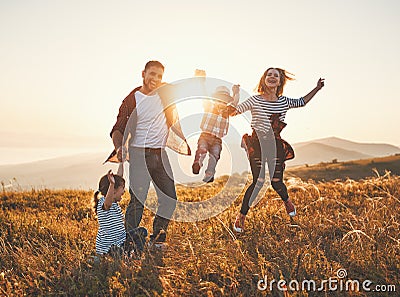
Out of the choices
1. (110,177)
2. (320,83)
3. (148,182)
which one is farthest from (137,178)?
(320,83)

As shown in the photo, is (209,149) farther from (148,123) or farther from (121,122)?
(121,122)

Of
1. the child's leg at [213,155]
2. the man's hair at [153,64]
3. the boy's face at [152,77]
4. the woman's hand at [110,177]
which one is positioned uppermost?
the man's hair at [153,64]

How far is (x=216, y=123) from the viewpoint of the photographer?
26.4 ft

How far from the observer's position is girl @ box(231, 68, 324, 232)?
7312mm

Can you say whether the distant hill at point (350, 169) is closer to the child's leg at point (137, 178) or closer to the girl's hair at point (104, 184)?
the child's leg at point (137, 178)

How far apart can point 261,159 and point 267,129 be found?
534 millimetres

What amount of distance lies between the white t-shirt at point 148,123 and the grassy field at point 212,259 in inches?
63.9

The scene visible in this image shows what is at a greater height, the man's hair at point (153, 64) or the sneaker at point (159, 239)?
the man's hair at point (153, 64)

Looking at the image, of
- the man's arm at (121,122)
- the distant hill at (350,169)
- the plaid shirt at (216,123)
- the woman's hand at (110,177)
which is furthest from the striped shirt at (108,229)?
the distant hill at (350,169)

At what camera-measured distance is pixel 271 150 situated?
7359mm

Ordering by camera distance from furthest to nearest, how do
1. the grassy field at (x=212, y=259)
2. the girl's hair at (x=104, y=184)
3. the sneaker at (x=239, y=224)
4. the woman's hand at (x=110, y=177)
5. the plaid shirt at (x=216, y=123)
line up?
the plaid shirt at (x=216, y=123), the sneaker at (x=239, y=224), the girl's hair at (x=104, y=184), the woman's hand at (x=110, y=177), the grassy field at (x=212, y=259)

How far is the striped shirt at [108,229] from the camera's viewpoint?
6.19 metres

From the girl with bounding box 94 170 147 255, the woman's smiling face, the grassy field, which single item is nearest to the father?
the girl with bounding box 94 170 147 255

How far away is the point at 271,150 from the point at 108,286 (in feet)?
12.1
